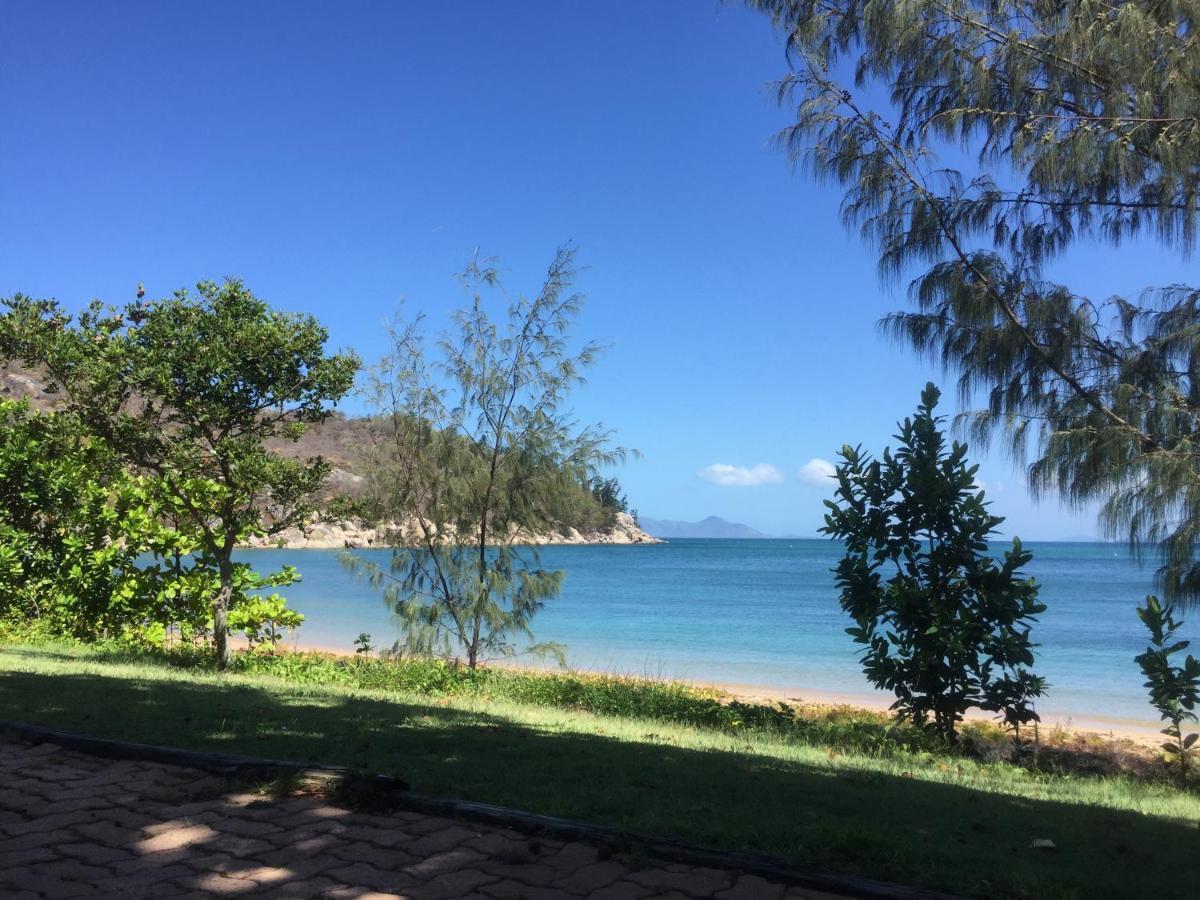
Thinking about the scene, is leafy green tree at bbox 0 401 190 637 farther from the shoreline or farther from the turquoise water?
the shoreline

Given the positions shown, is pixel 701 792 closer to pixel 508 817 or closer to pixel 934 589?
pixel 508 817

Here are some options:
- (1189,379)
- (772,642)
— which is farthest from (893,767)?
(772,642)

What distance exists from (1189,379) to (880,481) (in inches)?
114

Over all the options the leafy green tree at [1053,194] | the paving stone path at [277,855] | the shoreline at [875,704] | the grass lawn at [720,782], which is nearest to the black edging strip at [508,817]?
the paving stone path at [277,855]

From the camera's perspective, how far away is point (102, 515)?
1153 cm

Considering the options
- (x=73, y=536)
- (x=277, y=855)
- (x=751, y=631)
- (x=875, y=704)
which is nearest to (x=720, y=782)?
(x=277, y=855)

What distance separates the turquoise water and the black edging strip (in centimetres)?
435

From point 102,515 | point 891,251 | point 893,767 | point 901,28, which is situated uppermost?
point 901,28

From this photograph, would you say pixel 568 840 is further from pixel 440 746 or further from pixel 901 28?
pixel 901 28

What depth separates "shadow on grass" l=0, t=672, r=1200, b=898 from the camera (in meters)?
3.61

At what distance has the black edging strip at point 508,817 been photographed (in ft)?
10.6

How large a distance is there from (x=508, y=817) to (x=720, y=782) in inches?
62.0

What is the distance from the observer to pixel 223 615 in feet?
37.2

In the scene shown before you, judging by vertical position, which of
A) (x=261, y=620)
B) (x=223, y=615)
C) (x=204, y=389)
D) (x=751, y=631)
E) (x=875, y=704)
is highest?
(x=204, y=389)
